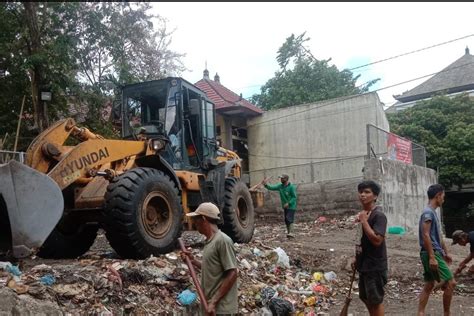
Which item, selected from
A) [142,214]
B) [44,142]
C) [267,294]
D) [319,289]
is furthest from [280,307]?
[44,142]

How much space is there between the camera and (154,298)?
498 centimetres

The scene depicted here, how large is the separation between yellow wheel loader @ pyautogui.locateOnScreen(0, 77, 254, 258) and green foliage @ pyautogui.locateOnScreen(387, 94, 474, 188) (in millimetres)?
14482

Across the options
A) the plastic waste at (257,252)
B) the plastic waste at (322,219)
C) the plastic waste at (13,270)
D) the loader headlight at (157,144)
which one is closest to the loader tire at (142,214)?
the loader headlight at (157,144)

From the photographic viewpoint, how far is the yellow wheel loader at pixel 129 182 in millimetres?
4438

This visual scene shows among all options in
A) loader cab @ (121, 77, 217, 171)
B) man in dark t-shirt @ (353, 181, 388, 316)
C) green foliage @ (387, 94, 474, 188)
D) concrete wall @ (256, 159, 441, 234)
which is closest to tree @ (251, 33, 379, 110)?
green foliage @ (387, 94, 474, 188)

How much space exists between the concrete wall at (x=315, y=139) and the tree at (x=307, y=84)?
664 cm

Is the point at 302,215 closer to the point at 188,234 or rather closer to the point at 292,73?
the point at 188,234

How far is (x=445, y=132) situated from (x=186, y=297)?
19.0m

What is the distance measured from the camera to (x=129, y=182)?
5430mm

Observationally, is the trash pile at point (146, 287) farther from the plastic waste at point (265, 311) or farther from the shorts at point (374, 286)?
the shorts at point (374, 286)

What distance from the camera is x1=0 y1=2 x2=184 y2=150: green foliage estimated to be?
11664 mm

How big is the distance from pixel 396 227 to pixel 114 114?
8567mm

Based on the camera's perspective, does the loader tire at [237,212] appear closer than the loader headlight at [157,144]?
No

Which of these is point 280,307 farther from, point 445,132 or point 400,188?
point 445,132
